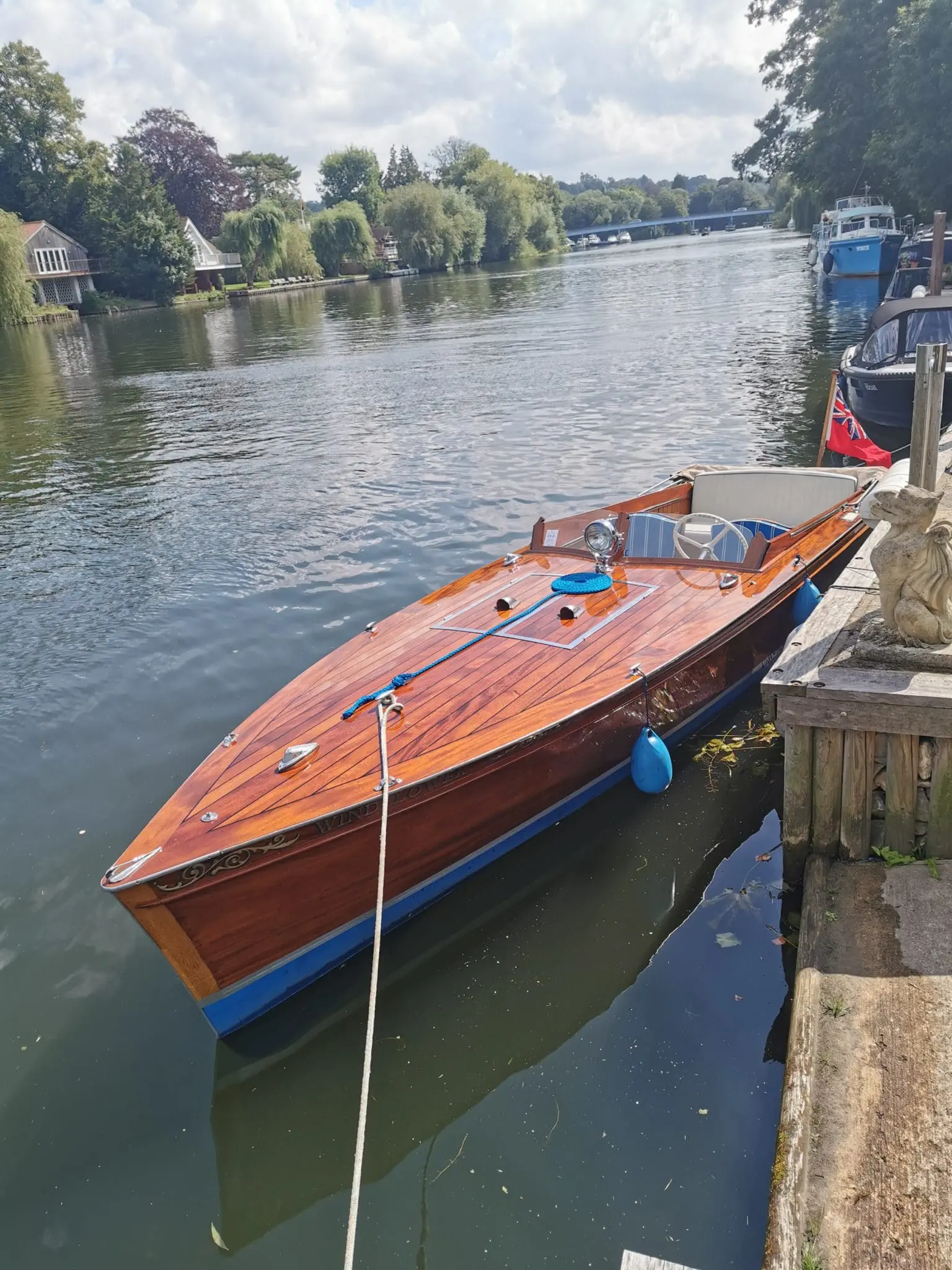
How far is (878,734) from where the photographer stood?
5.18 meters

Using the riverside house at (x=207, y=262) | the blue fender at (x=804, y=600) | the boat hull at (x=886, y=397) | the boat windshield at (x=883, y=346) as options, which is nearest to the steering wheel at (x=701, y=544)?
the blue fender at (x=804, y=600)

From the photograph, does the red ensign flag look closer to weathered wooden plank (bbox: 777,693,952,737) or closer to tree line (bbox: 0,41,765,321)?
weathered wooden plank (bbox: 777,693,952,737)

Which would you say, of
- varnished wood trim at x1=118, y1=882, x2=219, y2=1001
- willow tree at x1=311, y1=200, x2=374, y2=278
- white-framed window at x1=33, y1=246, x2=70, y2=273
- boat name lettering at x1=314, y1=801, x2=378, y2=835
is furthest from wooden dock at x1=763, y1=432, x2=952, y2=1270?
willow tree at x1=311, y1=200, x2=374, y2=278

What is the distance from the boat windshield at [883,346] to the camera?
1667 cm

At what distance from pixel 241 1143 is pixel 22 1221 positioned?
3.25 feet

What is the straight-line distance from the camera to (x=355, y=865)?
5238mm

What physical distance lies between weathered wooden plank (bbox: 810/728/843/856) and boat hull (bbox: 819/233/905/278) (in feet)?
125

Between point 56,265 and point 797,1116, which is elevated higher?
point 56,265

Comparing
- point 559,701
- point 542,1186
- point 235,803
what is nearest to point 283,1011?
point 235,803

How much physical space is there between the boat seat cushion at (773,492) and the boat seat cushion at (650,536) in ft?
5.87

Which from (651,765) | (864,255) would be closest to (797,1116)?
(651,765)

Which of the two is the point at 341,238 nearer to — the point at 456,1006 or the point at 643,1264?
the point at 456,1006

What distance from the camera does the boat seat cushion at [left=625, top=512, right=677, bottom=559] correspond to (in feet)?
26.9

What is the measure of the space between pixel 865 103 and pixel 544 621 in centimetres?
3921
